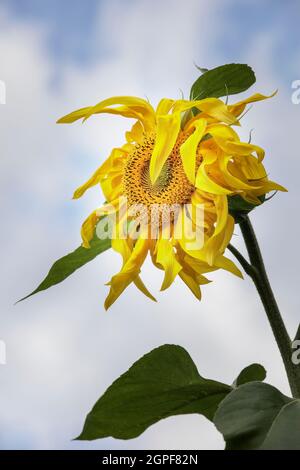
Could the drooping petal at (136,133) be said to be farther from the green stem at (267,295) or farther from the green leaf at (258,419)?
the green leaf at (258,419)

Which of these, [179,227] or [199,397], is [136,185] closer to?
[179,227]

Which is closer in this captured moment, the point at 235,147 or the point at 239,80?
the point at 235,147

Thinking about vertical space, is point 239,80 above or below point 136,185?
above

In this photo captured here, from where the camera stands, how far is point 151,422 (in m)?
1.01

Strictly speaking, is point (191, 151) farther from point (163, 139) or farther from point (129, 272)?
point (129, 272)

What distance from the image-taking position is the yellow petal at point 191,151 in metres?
0.96

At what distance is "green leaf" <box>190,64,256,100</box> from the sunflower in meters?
0.03

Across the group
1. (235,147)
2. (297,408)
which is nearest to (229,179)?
(235,147)

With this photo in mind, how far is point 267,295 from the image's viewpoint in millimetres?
1041

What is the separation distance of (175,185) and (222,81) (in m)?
0.15

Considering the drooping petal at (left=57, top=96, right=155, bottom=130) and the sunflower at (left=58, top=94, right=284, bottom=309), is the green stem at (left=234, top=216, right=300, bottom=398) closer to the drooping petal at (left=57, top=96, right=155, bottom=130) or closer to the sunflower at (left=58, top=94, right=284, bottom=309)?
the sunflower at (left=58, top=94, right=284, bottom=309)

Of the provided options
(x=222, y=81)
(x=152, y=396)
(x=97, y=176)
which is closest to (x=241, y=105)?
(x=222, y=81)
